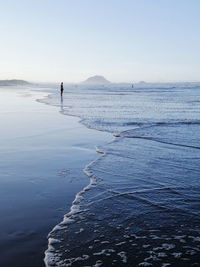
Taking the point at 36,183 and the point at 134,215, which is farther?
the point at 36,183

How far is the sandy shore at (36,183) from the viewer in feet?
17.8

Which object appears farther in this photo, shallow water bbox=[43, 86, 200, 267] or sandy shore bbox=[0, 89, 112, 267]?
sandy shore bbox=[0, 89, 112, 267]

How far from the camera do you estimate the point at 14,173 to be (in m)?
9.33

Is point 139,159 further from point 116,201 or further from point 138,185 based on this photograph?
point 116,201

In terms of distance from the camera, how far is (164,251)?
534 cm

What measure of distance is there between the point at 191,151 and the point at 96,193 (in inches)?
228

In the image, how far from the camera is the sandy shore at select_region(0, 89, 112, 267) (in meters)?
5.44

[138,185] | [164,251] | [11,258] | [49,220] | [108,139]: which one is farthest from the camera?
[108,139]

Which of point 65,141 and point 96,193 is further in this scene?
point 65,141

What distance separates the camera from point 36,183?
8.52 meters

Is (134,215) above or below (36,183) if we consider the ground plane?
below

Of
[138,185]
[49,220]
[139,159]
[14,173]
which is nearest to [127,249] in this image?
[49,220]

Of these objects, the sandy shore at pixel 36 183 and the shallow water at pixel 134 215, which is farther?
the sandy shore at pixel 36 183

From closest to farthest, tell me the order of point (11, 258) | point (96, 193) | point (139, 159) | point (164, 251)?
point (11, 258), point (164, 251), point (96, 193), point (139, 159)
